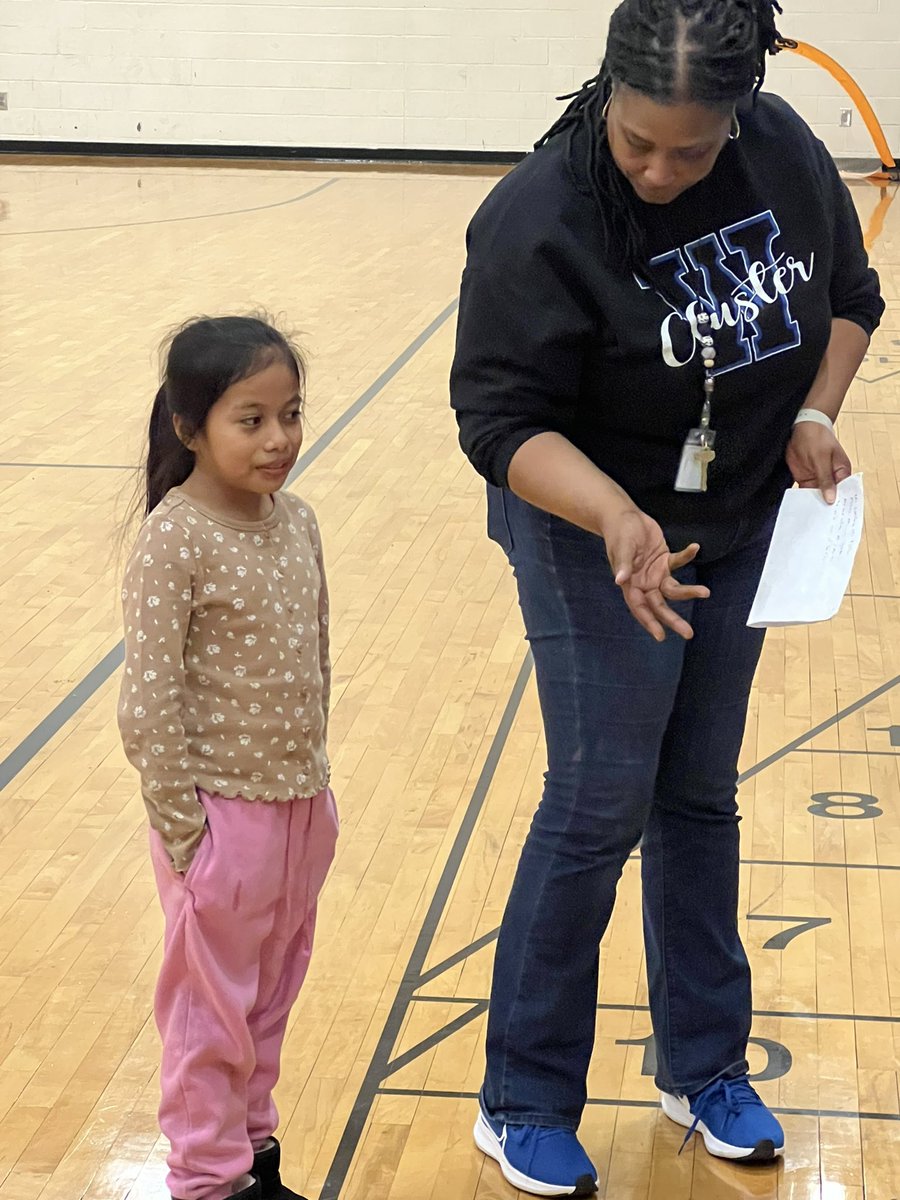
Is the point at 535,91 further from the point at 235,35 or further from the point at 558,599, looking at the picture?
the point at 558,599

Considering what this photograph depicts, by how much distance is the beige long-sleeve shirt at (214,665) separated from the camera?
1635mm

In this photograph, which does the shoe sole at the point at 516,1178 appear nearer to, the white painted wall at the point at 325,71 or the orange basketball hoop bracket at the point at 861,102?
the orange basketball hoop bracket at the point at 861,102

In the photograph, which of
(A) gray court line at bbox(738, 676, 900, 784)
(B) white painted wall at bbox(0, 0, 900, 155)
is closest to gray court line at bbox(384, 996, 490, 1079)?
(A) gray court line at bbox(738, 676, 900, 784)

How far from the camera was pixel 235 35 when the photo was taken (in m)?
12.4

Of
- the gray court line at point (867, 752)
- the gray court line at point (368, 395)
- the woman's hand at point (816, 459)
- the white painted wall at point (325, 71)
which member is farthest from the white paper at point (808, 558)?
the white painted wall at point (325, 71)

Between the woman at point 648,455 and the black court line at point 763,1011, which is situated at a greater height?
the woman at point 648,455

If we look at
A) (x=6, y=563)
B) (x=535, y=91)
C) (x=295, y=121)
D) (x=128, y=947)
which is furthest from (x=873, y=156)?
(x=128, y=947)

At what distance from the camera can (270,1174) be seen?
5.97 ft

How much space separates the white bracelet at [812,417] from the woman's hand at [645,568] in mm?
282

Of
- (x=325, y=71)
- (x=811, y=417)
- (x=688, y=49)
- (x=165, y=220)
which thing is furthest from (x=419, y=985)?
(x=325, y=71)

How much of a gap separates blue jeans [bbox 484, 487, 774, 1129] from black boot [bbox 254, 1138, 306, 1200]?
26cm

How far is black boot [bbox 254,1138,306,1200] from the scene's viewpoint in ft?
5.93

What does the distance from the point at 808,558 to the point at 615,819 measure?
0.34 meters

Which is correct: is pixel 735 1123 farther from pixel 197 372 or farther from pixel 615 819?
pixel 197 372
